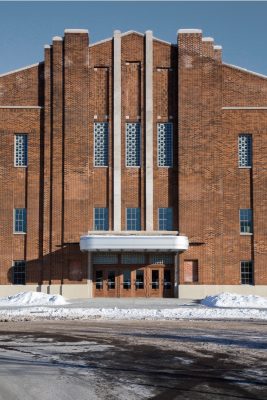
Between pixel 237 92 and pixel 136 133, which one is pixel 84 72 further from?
pixel 237 92

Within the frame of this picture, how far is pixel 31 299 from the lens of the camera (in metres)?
35.2

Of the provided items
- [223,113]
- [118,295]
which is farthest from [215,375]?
[223,113]

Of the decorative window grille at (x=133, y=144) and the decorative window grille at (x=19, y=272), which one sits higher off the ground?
the decorative window grille at (x=133, y=144)

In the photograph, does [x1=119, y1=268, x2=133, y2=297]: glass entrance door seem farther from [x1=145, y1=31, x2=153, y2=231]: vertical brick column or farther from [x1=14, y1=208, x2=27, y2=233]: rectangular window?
[x1=14, y1=208, x2=27, y2=233]: rectangular window

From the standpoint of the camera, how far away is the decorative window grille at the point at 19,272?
39.6m

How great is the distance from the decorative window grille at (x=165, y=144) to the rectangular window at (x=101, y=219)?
456 cm

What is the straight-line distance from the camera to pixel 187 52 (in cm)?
3962

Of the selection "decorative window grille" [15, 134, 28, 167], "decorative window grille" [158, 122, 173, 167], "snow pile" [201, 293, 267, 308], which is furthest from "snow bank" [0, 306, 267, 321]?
"decorative window grille" [158, 122, 173, 167]

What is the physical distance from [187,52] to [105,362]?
28839 mm

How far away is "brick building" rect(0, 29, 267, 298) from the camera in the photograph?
38812 millimetres

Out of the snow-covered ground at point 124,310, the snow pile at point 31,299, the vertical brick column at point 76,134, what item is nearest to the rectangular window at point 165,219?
the vertical brick column at point 76,134

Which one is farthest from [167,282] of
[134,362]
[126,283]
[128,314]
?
[134,362]

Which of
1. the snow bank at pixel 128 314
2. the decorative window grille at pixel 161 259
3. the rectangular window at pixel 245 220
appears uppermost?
the rectangular window at pixel 245 220

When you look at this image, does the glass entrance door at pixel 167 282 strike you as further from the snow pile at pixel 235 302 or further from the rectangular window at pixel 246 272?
the snow pile at pixel 235 302
